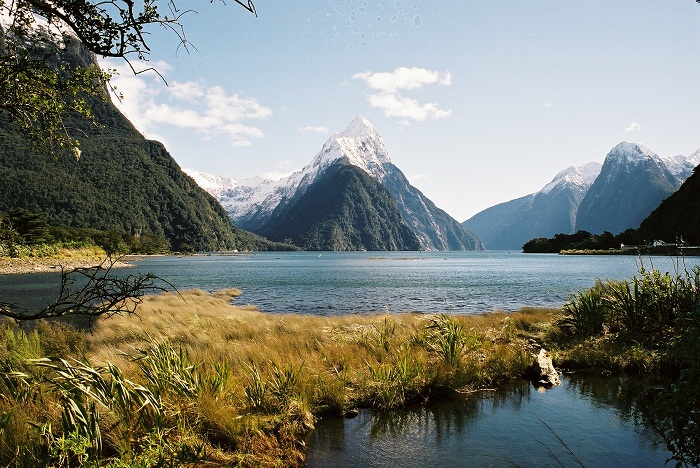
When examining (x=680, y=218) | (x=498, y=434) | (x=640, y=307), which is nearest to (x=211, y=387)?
(x=498, y=434)

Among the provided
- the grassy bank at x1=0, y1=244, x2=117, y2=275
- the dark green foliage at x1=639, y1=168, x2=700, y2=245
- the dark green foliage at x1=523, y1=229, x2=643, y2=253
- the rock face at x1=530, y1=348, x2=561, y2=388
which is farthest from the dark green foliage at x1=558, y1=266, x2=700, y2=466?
the dark green foliage at x1=523, y1=229, x2=643, y2=253

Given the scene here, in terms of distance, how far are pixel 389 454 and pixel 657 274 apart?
41.9 ft

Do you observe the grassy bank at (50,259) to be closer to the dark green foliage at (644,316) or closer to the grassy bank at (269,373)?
the grassy bank at (269,373)

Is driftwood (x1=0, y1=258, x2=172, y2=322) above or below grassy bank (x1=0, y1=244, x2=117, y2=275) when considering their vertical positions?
above

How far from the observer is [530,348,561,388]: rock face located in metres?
11.3

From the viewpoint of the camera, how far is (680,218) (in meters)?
122

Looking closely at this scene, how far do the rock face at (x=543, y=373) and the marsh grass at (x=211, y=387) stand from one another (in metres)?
0.41

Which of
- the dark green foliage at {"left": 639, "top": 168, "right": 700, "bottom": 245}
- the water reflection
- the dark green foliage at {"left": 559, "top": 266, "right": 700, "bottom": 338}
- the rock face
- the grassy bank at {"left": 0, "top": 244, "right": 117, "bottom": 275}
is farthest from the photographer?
the dark green foliage at {"left": 639, "top": 168, "right": 700, "bottom": 245}

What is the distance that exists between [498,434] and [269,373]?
16.6 feet

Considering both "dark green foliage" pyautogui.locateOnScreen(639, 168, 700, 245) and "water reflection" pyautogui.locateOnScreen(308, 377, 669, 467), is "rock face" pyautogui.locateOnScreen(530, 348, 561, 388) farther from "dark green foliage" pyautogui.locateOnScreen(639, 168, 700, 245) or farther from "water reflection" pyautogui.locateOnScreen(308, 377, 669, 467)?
"dark green foliage" pyautogui.locateOnScreen(639, 168, 700, 245)

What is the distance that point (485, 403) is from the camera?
32.5ft

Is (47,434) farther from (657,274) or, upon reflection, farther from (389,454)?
(657,274)

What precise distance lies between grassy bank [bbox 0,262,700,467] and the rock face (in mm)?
378

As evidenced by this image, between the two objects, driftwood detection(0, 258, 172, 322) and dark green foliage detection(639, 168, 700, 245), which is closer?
driftwood detection(0, 258, 172, 322)
